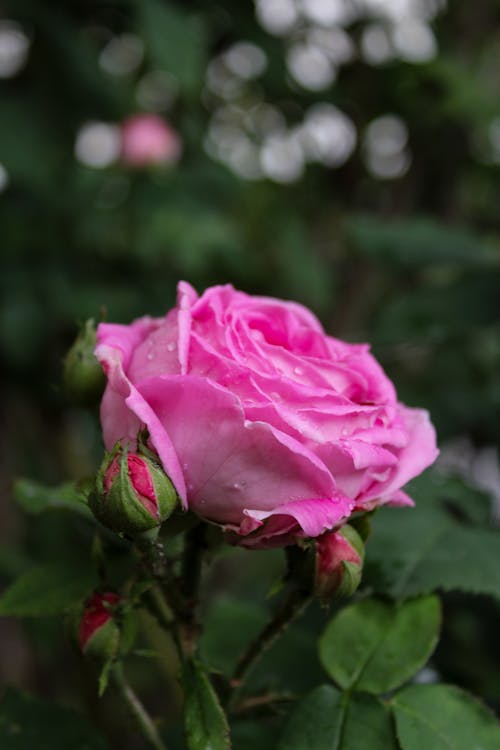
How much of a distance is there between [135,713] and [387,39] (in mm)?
1790

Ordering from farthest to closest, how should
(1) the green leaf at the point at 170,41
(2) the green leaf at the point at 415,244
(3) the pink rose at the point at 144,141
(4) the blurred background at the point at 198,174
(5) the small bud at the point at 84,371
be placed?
1. (3) the pink rose at the point at 144,141
2. (4) the blurred background at the point at 198,174
3. (1) the green leaf at the point at 170,41
4. (2) the green leaf at the point at 415,244
5. (5) the small bud at the point at 84,371

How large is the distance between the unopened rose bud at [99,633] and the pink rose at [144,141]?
5.49ft

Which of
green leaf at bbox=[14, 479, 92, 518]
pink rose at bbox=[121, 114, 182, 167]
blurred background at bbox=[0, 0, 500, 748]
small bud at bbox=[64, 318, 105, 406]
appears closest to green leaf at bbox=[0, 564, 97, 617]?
green leaf at bbox=[14, 479, 92, 518]

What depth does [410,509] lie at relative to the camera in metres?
0.75

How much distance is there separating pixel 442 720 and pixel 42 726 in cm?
32

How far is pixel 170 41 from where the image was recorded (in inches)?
55.1

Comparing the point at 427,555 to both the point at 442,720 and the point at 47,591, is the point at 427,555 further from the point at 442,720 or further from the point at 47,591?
the point at 47,591

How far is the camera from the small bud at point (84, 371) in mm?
570

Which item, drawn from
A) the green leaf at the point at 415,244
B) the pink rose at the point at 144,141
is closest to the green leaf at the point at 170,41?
the green leaf at the point at 415,244

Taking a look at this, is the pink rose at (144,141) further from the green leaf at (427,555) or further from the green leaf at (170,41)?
the green leaf at (427,555)

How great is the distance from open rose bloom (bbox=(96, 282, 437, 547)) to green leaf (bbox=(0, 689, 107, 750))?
289 mm

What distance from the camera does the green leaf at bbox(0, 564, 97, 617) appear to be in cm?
62

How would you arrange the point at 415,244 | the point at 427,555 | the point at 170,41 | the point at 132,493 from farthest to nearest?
the point at 170,41
the point at 415,244
the point at 427,555
the point at 132,493

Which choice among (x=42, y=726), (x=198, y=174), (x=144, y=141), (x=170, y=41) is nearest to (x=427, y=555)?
(x=42, y=726)
